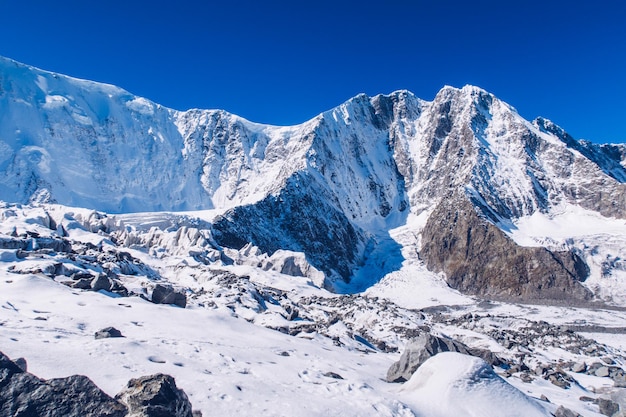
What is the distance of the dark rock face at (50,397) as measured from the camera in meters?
6.70

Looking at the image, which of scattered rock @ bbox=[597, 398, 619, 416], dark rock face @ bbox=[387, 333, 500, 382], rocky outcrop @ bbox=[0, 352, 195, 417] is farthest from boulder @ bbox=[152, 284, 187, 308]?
scattered rock @ bbox=[597, 398, 619, 416]

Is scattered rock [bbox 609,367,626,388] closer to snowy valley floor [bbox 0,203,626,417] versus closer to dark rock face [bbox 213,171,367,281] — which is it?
snowy valley floor [bbox 0,203,626,417]

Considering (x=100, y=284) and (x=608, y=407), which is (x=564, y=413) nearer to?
(x=608, y=407)

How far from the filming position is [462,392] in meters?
11.6

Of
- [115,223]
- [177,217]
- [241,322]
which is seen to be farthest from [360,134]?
[241,322]

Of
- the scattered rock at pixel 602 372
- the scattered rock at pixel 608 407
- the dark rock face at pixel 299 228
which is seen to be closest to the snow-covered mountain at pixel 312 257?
the scattered rock at pixel 602 372

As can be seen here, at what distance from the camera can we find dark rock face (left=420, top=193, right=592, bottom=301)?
4284 inches

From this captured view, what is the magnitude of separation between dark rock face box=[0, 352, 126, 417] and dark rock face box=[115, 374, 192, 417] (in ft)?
0.75

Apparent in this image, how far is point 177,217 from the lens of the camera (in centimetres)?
11144

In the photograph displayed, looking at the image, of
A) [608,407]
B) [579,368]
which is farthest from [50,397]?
[579,368]

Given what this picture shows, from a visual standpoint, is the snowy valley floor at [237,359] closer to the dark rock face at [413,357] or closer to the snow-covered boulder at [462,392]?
the snow-covered boulder at [462,392]

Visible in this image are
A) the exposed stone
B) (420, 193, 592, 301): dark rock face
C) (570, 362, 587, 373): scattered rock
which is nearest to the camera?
the exposed stone

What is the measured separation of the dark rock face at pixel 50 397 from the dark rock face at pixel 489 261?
114983mm

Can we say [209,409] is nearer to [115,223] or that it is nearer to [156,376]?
[156,376]
